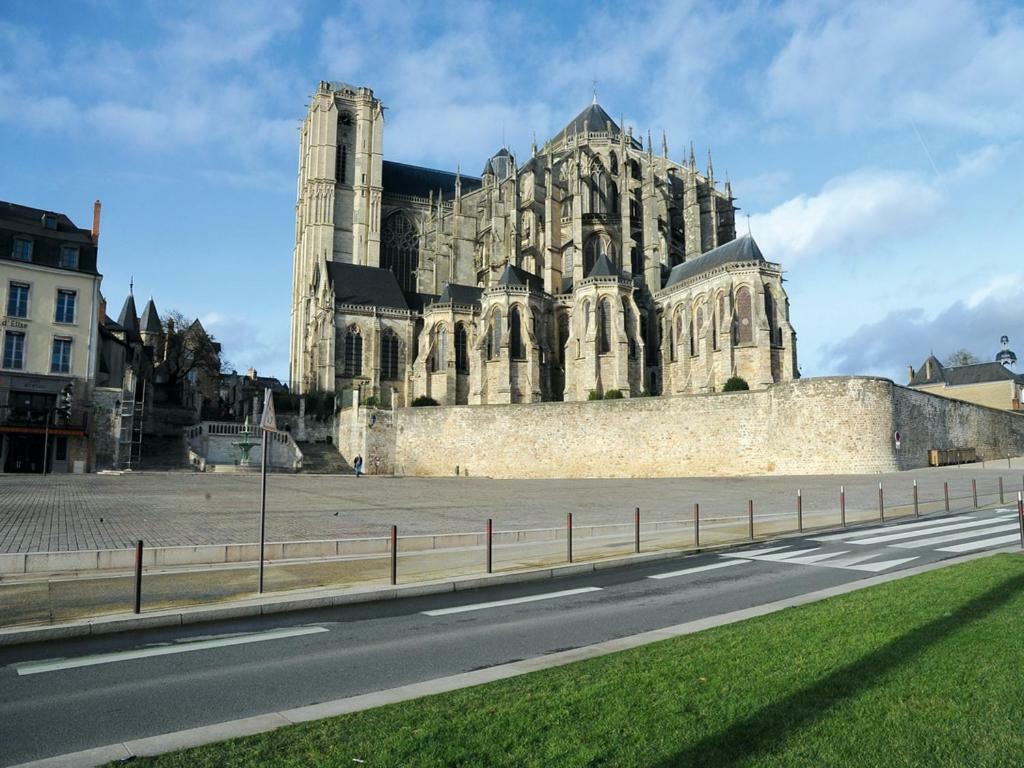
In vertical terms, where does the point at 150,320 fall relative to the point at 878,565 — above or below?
above

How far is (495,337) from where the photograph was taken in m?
46.6

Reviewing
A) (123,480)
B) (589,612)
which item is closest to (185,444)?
(123,480)

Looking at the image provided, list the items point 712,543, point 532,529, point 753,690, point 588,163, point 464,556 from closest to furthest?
point 753,690, point 464,556, point 712,543, point 532,529, point 588,163

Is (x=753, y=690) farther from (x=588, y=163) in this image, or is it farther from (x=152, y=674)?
(x=588, y=163)

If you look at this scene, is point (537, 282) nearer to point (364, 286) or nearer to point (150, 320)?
point (364, 286)

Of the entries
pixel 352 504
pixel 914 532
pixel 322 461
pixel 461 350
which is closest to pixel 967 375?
pixel 461 350

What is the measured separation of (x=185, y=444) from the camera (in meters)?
39.4

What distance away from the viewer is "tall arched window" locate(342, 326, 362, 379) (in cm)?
4953

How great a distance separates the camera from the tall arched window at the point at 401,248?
65188 mm

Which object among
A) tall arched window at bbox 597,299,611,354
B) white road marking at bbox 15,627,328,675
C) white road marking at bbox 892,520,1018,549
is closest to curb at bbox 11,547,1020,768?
white road marking at bbox 15,627,328,675

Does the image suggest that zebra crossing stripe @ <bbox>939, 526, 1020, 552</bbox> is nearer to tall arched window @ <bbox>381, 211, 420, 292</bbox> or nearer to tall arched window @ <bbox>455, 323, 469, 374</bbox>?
tall arched window @ <bbox>455, 323, 469, 374</bbox>

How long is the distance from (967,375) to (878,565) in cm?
5900

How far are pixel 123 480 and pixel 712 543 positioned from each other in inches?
909

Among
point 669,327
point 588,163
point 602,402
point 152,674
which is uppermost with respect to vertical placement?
point 588,163
